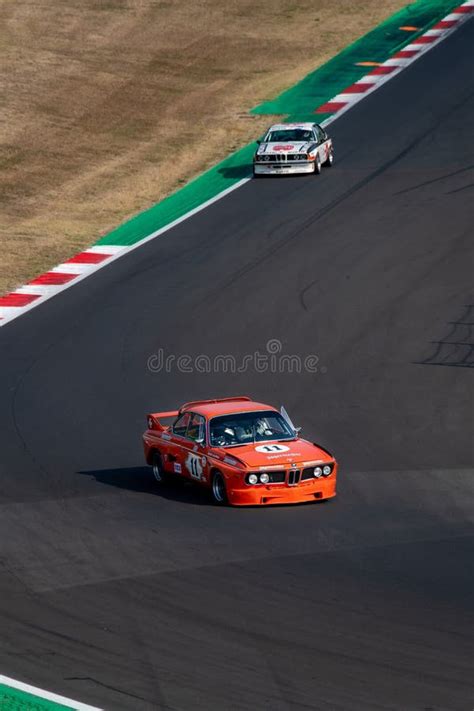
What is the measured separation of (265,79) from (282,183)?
11866 mm

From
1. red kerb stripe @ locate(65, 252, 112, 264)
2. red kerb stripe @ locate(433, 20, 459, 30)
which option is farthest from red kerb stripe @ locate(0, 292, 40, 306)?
red kerb stripe @ locate(433, 20, 459, 30)

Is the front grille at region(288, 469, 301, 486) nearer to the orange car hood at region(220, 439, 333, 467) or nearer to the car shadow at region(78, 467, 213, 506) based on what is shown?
the orange car hood at region(220, 439, 333, 467)

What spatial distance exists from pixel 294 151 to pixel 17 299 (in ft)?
31.5

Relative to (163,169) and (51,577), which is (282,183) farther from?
(51,577)

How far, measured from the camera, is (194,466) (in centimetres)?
1675

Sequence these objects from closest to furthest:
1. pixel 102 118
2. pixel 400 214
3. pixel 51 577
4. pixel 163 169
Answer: pixel 51 577
pixel 400 214
pixel 163 169
pixel 102 118

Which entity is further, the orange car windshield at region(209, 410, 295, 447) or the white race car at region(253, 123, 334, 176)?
the white race car at region(253, 123, 334, 176)

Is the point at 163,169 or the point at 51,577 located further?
the point at 163,169

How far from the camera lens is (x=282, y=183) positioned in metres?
33.9

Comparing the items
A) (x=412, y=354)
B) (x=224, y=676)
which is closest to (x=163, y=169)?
(x=412, y=354)

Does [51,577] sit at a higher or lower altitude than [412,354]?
higher

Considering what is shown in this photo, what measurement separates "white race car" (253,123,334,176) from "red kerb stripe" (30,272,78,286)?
751 centimetres

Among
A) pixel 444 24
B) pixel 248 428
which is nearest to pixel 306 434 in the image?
pixel 248 428

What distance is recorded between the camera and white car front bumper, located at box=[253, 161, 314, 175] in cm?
3391
